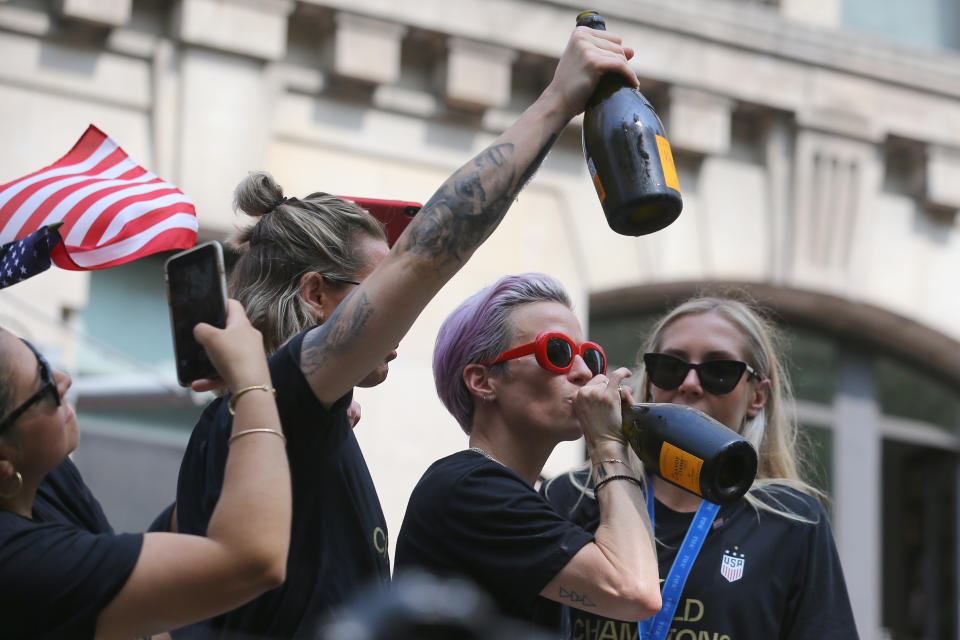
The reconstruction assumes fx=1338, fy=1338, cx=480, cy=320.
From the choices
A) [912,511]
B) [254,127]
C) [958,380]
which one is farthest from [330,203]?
[912,511]

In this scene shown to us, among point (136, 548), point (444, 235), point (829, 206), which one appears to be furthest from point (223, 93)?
point (136, 548)

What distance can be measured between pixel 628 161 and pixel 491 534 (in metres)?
0.72

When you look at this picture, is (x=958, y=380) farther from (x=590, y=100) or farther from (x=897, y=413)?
(x=590, y=100)

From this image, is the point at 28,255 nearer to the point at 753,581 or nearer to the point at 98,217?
the point at 98,217

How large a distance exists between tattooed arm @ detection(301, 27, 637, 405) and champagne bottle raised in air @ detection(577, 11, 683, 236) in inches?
2.7

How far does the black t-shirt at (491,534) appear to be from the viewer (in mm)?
2438

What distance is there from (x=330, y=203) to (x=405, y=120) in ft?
14.4

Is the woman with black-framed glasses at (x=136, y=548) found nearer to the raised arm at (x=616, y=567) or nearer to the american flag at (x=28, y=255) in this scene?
the american flag at (x=28, y=255)

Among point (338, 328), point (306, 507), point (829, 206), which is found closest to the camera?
point (338, 328)

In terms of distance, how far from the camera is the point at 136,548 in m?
1.90

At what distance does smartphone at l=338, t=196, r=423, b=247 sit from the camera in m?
2.98

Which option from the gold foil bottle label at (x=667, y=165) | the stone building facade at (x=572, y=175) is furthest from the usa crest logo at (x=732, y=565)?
the stone building facade at (x=572, y=175)

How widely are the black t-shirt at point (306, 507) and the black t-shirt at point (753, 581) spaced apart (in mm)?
674

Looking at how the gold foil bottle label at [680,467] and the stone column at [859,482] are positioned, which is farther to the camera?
the stone column at [859,482]
